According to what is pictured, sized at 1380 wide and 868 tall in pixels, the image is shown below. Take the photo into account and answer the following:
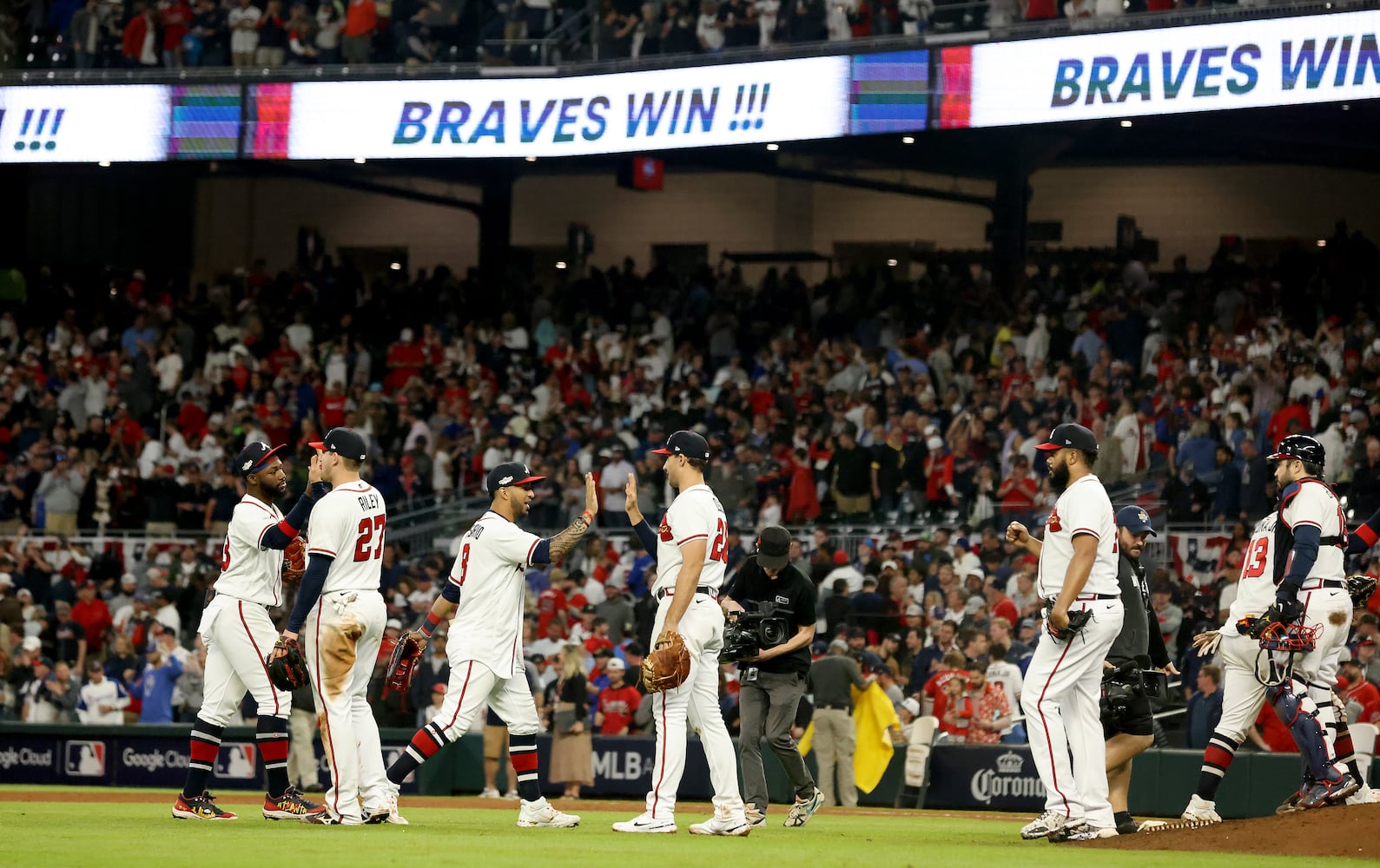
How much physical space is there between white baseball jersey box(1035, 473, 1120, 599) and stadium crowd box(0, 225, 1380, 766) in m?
6.16

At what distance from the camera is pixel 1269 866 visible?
7977mm

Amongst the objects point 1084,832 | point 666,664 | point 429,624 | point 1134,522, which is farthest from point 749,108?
point 1084,832

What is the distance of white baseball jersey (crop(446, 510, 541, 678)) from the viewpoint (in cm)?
989

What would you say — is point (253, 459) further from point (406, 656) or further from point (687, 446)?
point (687, 446)

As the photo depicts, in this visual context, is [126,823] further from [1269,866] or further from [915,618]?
[915,618]

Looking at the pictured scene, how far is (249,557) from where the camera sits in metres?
10.1

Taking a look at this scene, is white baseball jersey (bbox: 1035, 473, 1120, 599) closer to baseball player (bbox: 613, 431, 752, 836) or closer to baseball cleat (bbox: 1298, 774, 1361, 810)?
baseball cleat (bbox: 1298, 774, 1361, 810)

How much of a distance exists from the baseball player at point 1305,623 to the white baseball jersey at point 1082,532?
38.1 inches

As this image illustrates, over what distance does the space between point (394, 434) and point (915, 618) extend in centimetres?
947

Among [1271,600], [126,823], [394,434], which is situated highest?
[394,434]

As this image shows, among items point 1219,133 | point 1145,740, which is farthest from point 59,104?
point 1145,740

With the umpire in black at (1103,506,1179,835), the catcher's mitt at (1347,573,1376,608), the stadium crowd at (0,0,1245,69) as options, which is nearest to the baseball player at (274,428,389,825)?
the umpire in black at (1103,506,1179,835)

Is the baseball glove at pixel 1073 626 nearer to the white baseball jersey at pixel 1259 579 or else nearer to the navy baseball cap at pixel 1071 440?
the navy baseball cap at pixel 1071 440

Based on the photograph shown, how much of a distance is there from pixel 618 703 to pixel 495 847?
30.3 ft
